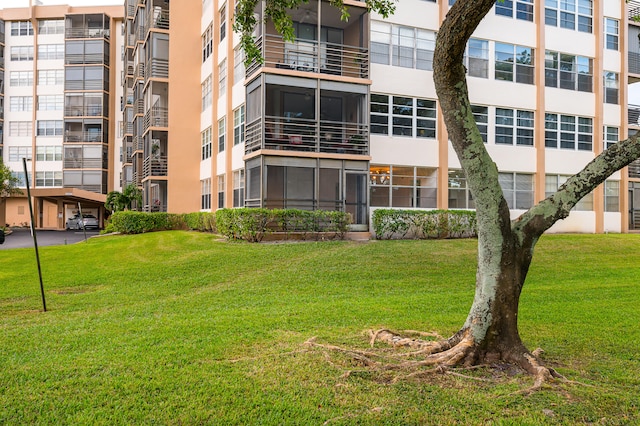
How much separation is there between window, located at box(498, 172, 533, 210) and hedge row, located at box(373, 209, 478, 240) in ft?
12.0

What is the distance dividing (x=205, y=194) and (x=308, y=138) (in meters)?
10.7

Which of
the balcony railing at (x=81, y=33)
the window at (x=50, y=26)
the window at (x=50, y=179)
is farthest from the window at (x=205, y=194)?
the window at (x=50, y=26)

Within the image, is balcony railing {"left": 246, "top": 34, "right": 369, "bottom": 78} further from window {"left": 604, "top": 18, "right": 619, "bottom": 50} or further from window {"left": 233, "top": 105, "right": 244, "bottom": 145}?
window {"left": 604, "top": 18, "right": 619, "bottom": 50}

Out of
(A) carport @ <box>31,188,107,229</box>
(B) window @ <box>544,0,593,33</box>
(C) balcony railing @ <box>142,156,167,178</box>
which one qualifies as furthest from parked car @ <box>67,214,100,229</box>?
(B) window @ <box>544,0,593,33</box>

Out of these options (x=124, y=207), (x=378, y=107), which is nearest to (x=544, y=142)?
(x=378, y=107)

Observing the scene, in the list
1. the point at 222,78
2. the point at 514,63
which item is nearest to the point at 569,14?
the point at 514,63

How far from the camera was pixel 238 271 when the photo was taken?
1409 cm

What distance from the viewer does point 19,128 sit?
58312 millimetres

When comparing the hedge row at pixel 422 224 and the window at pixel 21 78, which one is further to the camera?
the window at pixel 21 78

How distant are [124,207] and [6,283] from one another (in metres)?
24.9

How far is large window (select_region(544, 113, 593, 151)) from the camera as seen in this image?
25.5 meters

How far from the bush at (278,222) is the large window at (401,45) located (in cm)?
751

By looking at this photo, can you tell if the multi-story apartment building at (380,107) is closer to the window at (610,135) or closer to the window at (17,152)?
the window at (610,135)

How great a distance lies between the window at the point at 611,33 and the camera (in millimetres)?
27359
